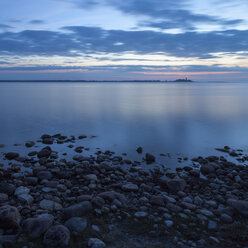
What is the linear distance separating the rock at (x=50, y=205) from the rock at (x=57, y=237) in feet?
4.59

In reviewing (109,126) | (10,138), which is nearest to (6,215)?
(10,138)

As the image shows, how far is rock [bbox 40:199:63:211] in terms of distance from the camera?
6336 mm

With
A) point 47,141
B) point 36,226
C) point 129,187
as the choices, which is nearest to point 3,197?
point 36,226

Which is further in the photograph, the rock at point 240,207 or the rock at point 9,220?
the rock at point 240,207

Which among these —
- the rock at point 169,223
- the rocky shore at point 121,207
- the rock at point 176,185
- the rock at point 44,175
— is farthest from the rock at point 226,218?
the rock at point 44,175

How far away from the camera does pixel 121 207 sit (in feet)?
21.3

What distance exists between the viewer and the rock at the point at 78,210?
5880mm

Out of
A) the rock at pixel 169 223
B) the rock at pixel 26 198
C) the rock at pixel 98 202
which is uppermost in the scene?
the rock at pixel 98 202

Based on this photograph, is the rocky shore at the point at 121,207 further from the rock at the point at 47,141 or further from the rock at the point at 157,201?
the rock at the point at 47,141

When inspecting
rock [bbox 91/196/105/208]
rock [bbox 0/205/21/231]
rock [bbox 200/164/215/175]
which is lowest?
rock [bbox 200/164/215/175]

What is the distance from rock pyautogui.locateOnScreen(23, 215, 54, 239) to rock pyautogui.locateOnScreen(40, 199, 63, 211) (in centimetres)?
90

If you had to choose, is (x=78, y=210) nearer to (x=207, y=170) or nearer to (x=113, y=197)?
(x=113, y=197)

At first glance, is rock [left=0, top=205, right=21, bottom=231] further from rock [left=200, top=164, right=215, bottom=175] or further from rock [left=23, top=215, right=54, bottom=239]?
rock [left=200, top=164, right=215, bottom=175]

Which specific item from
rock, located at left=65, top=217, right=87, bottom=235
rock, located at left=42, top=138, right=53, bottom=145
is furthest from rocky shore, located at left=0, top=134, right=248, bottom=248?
rock, located at left=42, top=138, right=53, bottom=145
